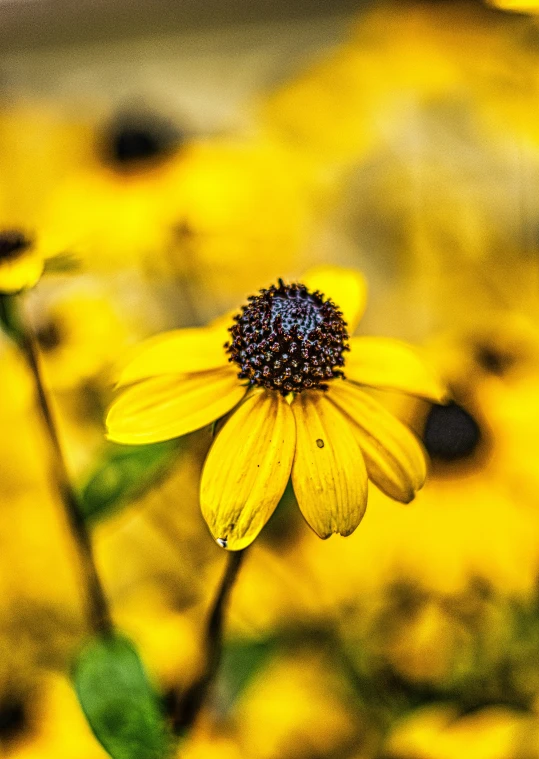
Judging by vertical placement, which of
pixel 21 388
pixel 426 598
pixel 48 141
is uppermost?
pixel 48 141

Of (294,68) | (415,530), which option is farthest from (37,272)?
(294,68)

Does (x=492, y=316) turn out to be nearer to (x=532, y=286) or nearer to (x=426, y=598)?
(x=532, y=286)

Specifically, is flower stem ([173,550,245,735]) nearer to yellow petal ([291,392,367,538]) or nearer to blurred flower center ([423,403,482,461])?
yellow petal ([291,392,367,538])

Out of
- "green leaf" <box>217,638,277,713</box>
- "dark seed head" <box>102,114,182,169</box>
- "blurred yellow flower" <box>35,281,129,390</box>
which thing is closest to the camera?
"green leaf" <box>217,638,277,713</box>

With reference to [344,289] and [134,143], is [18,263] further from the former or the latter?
[134,143]

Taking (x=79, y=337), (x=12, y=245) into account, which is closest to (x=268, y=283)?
(x=79, y=337)

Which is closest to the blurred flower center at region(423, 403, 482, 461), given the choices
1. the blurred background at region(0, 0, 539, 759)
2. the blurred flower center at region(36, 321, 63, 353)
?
the blurred background at region(0, 0, 539, 759)

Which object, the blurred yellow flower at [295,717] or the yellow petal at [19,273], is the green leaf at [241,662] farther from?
the yellow petal at [19,273]
